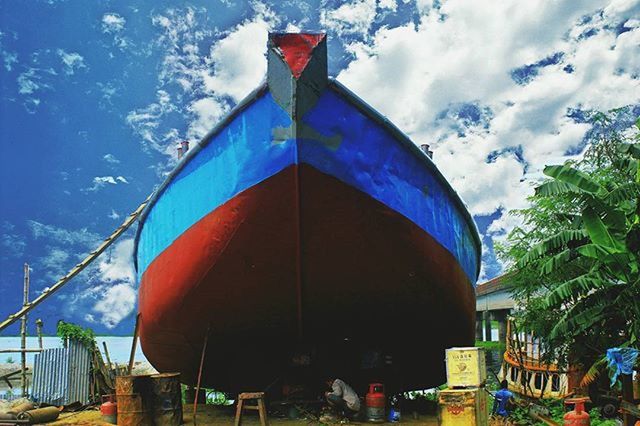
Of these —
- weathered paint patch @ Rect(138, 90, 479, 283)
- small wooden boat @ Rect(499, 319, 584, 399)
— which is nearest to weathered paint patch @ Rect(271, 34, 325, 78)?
weathered paint patch @ Rect(138, 90, 479, 283)

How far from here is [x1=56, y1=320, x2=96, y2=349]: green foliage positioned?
1123 centimetres

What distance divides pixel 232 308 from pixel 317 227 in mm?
1726

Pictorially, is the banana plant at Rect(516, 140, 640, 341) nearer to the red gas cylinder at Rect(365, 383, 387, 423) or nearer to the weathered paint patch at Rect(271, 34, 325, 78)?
the red gas cylinder at Rect(365, 383, 387, 423)

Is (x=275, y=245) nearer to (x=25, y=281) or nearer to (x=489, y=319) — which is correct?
(x=25, y=281)

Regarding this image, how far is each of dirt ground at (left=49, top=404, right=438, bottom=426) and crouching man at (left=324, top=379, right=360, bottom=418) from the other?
167 millimetres

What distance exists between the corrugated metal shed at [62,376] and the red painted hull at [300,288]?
3.67m

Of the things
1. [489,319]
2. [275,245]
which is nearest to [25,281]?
[275,245]

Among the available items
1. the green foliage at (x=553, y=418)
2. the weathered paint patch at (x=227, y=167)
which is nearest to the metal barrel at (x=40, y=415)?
the weathered paint patch at (x=227, y=167)

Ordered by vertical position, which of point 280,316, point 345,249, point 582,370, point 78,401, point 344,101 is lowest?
point 78,401

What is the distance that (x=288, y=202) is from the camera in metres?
5.62

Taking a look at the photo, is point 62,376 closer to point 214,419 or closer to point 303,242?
point 214,419

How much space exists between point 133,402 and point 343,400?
2.68 m

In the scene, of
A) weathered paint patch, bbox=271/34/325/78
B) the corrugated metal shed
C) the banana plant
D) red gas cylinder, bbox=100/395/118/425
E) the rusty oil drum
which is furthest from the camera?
the corrugated metal shed

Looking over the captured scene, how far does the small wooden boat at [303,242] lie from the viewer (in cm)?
549
